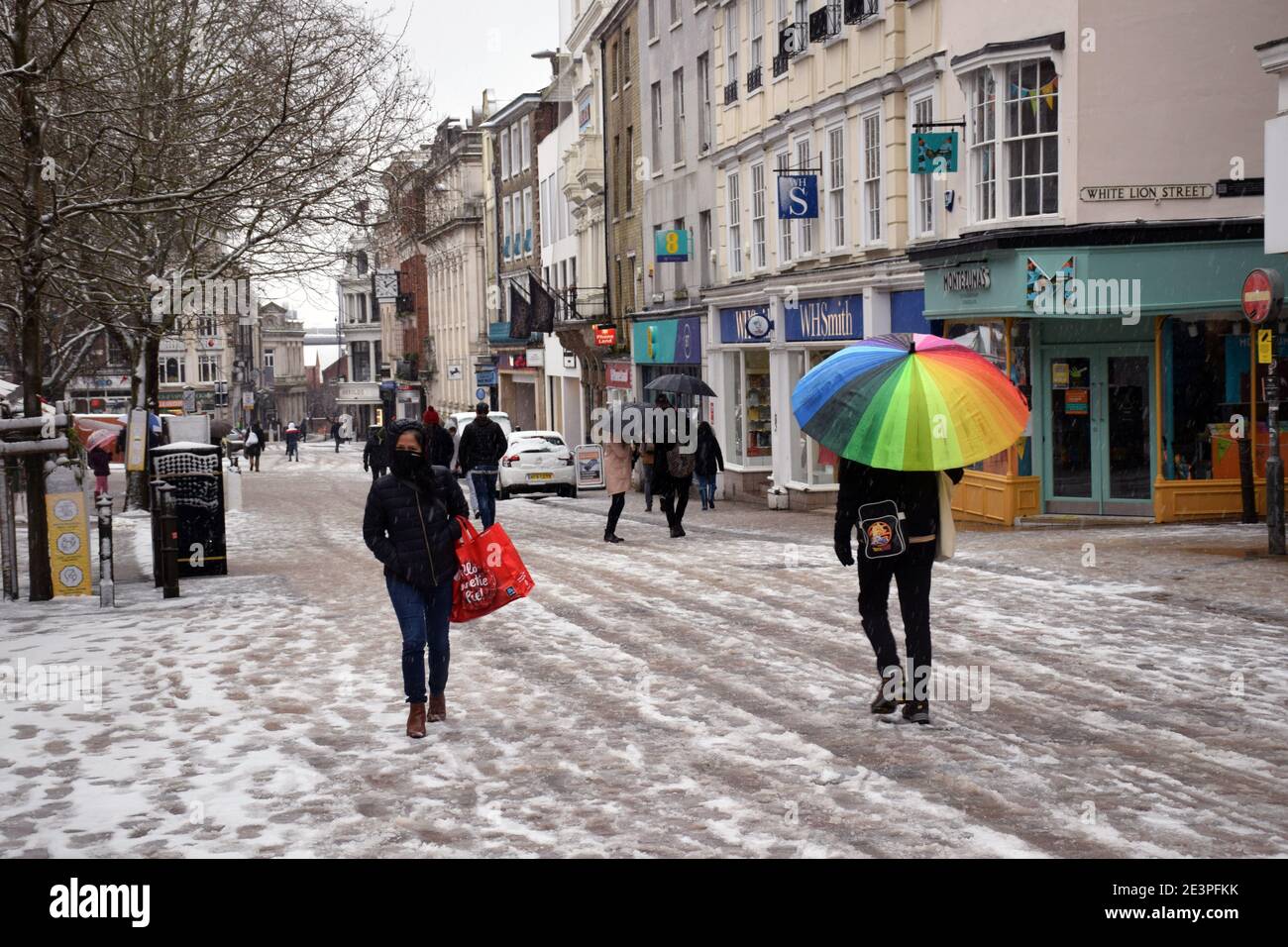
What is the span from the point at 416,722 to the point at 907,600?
9.54ft

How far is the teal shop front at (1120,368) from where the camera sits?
65.8 ft

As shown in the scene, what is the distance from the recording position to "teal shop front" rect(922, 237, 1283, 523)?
65.8 ft

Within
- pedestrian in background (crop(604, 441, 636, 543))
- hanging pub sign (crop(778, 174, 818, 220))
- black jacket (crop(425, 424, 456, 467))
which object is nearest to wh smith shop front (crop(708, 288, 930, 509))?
hanging pub sign (crop(778, 174, 818, 220))

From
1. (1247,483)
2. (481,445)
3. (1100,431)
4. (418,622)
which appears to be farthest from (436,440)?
(418,622)

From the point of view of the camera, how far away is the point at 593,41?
4650 centimetres

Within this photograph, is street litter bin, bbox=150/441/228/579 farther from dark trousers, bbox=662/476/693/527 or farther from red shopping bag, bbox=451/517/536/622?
red shopping bag, bbox=451/517/536/622

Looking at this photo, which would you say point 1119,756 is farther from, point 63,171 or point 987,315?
point 63,171

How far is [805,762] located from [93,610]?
9471 millimetres

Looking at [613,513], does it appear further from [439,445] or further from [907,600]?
[907,600]

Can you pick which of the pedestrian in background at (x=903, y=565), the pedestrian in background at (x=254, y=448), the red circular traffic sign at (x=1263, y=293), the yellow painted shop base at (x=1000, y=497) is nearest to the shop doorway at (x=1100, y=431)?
the yellow painted shop base at (x=1000, y=497)

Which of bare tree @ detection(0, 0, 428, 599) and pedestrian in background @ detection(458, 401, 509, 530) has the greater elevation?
bare tree @ detection(0, 0, 428, 599)

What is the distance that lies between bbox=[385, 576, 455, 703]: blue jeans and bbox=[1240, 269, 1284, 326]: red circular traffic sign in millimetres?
10864

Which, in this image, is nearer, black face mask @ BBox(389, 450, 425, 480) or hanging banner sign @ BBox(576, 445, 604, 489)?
black face mask @ BBox(389, 450, 425, 480)

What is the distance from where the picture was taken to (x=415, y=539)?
29.6 ft
